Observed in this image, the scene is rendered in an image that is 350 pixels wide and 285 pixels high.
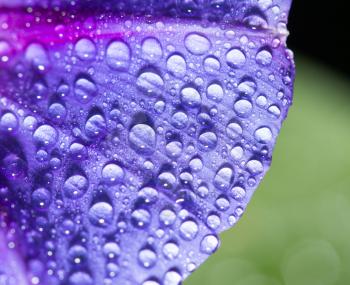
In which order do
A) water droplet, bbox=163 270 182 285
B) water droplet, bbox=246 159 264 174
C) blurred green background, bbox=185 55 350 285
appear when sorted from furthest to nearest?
blurred green background, bbox=185 55 350 285 → water droplet, bbox=246 159 264 174 → water droplet, bbox=163 270 182 285

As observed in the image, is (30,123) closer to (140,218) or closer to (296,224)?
(140,218)

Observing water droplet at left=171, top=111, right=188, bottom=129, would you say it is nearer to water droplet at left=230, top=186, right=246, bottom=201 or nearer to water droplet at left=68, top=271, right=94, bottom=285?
water droplet at left=230, top=186, right=246, bottom=201

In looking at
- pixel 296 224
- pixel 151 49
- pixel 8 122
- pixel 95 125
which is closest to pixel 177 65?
pixel 151 49

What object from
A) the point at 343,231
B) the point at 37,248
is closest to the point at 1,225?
the point at 37,248

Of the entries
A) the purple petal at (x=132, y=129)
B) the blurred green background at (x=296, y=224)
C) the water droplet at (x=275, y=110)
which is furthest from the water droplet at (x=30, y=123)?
the blurred green background at (x=296, y=224)

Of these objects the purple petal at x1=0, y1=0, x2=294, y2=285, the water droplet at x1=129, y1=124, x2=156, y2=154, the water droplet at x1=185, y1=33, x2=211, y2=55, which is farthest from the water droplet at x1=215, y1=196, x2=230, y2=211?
the water droplet at x1=185, y1=33, x2=211, y2=55

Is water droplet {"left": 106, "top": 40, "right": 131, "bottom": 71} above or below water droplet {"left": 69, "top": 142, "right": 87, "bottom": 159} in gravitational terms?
above

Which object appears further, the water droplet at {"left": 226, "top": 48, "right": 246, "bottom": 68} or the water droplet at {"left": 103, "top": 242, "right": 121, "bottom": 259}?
the water droplet at {"left": 226, "top": 48, "right": 246, "bottom": 68}
